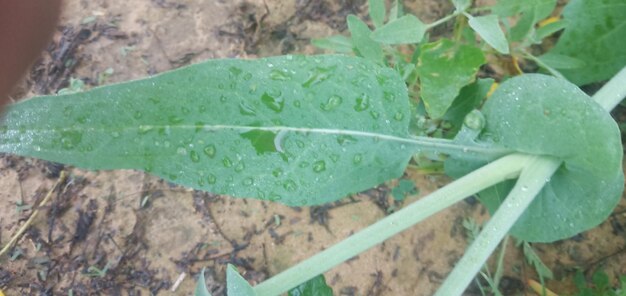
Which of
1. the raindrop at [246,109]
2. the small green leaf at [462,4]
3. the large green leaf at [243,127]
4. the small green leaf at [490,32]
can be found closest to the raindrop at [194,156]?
the large green leaf at [243,127]

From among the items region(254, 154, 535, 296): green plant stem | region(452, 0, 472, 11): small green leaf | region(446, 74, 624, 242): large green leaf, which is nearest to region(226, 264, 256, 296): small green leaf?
region(254, 154, 535, 296): green plant stem

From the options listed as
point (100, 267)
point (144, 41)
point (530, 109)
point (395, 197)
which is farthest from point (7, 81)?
point (144, 41)

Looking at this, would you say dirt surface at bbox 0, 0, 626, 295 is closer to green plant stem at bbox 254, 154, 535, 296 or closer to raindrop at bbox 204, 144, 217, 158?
green plant stem at bbox 254, 154, 535, 296

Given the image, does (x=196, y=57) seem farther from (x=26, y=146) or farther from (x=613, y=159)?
(x=613, y=159)

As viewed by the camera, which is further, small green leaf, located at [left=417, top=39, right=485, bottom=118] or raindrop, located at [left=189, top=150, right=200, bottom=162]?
small green leaf, located at [left=417, top=39, right=485, bottom=118]

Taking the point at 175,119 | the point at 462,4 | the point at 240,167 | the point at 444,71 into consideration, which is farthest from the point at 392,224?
the point at 462,4

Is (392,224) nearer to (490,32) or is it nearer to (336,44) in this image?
(490,32)
